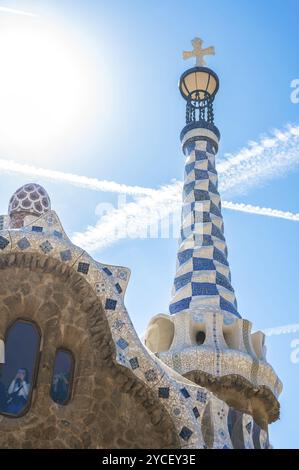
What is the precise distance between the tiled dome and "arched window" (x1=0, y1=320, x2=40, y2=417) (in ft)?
6.49

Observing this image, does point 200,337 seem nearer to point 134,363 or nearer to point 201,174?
point 201,174

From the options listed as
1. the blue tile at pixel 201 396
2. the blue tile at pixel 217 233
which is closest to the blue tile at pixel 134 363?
the blue tile at pixel 201 396

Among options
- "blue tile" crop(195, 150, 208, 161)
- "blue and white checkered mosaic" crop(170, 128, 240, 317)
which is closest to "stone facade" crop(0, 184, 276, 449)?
"blue and white checkered mosaic" crop(170, 128, 240, 317)

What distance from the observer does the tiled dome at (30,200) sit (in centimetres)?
832

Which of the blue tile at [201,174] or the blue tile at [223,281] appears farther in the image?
the blue tile at [201,174]

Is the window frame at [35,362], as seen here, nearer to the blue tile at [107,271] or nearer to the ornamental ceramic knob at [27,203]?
the blue tile at [107,271]

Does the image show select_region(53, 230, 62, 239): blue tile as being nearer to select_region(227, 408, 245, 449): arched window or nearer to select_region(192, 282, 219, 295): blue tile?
select_region(227, 408, 245, 449): arched window

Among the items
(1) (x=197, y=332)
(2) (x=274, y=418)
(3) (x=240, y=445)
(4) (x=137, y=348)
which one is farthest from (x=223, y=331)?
(4) (x=137, y=348)

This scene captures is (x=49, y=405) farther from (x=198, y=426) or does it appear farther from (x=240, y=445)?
(x=240, y=445)

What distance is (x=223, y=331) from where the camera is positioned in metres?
9.51

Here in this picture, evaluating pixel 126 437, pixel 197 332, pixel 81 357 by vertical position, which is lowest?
pixel 126 437

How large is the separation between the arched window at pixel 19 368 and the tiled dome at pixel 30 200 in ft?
6.49

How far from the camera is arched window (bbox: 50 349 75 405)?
640cm
